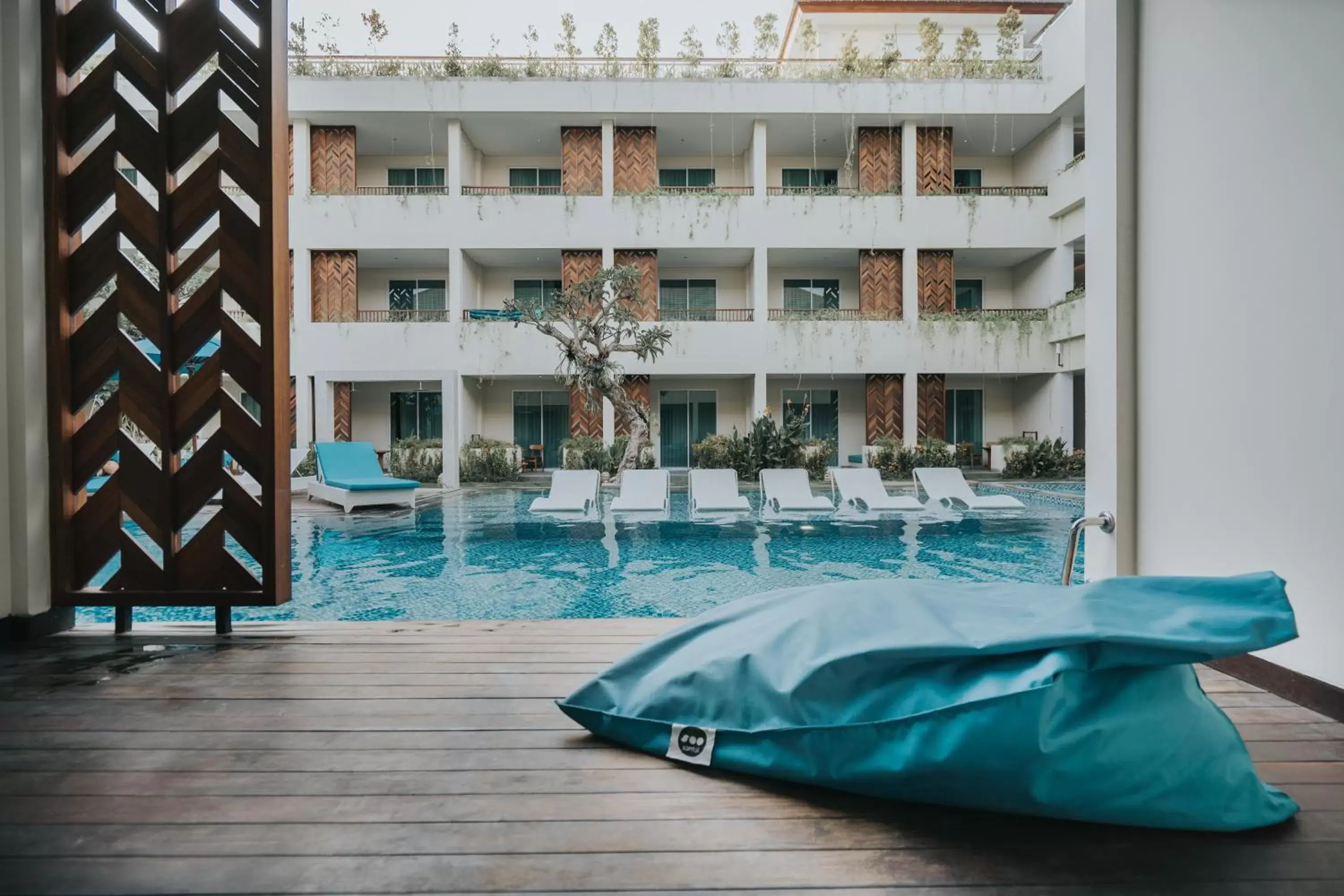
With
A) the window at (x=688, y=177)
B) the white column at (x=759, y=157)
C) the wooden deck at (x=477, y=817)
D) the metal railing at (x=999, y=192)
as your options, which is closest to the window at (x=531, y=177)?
the window at (x=688, y=177)

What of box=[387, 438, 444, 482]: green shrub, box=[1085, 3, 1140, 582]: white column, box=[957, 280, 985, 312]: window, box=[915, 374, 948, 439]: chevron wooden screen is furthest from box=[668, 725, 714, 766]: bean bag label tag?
box=[957, 280, 985, 312]: window

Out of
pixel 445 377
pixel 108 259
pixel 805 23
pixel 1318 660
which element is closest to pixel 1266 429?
pixel 1318 660

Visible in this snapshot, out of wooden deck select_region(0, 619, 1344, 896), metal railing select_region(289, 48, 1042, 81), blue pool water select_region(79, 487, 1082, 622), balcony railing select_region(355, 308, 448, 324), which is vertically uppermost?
metal railing select_region(289, 48, 1042, 81)

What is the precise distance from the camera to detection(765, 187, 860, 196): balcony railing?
56.0 ft

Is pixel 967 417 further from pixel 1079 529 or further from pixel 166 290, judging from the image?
pixel 166 290

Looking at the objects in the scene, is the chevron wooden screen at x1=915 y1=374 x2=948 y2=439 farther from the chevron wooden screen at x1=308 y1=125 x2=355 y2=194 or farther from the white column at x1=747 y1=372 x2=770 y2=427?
the chevron wooden screen at x1=308 y1=125 x2=355 y2=194

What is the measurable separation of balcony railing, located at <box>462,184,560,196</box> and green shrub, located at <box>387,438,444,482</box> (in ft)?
17.8

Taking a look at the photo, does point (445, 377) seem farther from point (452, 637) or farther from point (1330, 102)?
point (1330, 102)

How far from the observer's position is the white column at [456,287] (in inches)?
657

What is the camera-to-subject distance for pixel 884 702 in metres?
1.73

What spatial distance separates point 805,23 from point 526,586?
19713mm

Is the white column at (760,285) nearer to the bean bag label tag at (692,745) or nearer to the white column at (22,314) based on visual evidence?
the white column at (22,314)

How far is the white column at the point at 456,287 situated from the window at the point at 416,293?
1.74 metres

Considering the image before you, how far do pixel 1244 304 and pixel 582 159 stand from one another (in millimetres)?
16297
